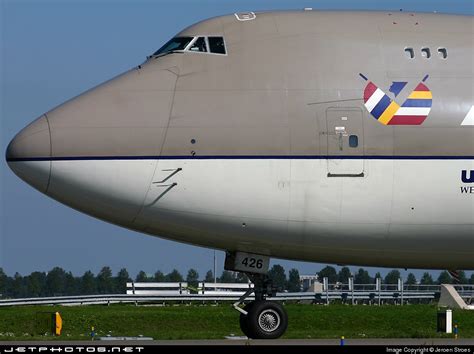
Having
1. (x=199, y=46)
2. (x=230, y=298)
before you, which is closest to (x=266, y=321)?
(x=199, y=46)

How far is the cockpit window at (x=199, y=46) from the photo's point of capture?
27375 millimetres

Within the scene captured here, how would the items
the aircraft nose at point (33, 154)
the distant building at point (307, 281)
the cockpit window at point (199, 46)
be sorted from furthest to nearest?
the distant building at point (307, 281)
the cockpit window at point (199, 46)
the aircraft nose at point (33, 154)

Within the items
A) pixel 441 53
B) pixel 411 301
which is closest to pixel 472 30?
pixel 441 53

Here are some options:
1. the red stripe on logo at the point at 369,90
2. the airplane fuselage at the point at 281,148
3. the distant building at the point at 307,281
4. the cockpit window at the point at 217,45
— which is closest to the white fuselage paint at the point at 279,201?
the airplane fuselage at the point at 281,148

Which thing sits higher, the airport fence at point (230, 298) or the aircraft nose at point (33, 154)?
the aircraft nose at point (33, 154)

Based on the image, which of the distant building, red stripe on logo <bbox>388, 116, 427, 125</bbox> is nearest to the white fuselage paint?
red stripe on logo <bbox>388, 116, 427, 125</bbox>

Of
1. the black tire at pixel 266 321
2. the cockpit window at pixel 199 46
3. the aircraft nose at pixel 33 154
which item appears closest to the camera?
the aircraft nose at pixel 33 154

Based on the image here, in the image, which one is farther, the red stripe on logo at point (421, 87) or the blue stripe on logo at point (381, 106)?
the red stripe on logo at point (421, 87)

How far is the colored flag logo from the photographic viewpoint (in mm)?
26438

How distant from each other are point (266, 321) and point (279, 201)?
266 centimetres

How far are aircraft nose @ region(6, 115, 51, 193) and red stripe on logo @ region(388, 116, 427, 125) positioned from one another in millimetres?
7059

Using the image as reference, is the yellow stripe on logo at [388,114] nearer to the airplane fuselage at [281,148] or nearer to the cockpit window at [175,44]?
the airplane fuselage at [281,148]

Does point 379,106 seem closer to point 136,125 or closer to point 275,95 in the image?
point 275,95

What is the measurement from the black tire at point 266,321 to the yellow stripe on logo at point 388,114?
4.54m
